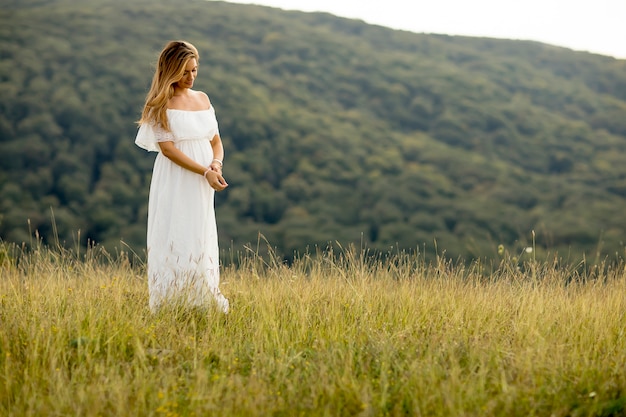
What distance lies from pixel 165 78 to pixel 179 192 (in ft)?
2.75

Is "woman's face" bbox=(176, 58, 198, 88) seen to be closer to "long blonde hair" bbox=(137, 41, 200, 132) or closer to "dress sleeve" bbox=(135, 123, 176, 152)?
"long blonde hair" bbox=(137, 41, 200, 132)

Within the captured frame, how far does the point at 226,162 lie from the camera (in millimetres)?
69938

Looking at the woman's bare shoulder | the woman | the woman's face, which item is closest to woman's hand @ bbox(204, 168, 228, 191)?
the woman

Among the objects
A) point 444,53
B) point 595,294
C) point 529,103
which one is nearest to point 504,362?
point 595,294

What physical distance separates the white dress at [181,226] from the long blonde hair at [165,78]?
6 cm

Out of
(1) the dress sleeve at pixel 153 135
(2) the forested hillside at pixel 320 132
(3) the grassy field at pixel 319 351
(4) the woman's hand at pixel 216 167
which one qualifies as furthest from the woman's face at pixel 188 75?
(2) the forested hillside at pixel 320 132

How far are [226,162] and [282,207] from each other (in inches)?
340

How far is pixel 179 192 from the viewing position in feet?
17.1

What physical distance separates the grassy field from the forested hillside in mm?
33073

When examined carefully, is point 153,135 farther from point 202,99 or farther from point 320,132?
point 320,132

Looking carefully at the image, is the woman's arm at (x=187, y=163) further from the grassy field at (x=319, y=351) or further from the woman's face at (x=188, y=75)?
the grassy field at (x=319, y=351)

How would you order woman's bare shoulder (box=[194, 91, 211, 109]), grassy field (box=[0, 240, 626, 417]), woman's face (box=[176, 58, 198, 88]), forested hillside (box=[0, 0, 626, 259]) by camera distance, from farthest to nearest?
forested hillside (box=[0, 0, 626, 259])
woman's bare shoulder (box=[194, 91, 211, 109])
woman's face (box=[176, 58, 198, 88])
grassy field (box=[0, 240, 626, 417])

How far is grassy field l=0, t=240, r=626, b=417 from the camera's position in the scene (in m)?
3.64

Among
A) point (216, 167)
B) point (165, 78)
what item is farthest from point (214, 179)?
point (165, 78)
